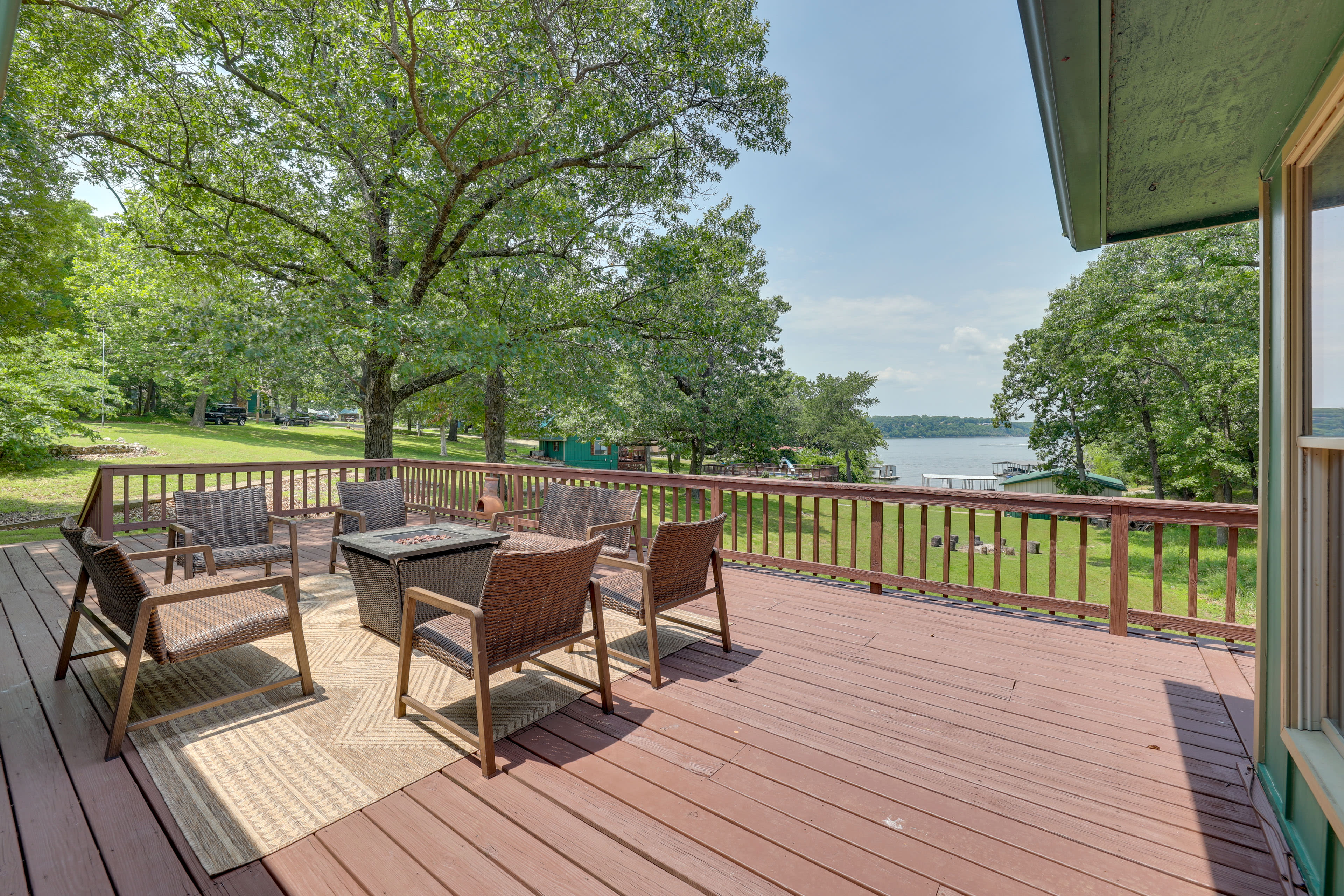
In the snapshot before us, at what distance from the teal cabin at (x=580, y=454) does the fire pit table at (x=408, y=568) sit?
64.6 feet

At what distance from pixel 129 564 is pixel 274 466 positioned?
5134 millimetres

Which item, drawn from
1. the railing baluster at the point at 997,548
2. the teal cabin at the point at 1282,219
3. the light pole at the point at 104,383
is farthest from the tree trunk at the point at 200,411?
the teal cabin at the point at 1282,219

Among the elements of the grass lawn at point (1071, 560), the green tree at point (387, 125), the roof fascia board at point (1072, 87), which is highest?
the green tree at point (387, 125)

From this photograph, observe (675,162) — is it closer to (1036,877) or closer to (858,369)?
(1036,877)

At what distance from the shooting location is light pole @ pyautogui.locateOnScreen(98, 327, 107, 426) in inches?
504

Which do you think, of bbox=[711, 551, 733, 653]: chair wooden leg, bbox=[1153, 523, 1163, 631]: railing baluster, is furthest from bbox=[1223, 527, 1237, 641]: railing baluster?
bbox=[711, 551, 733, 653]: chair wooden leg

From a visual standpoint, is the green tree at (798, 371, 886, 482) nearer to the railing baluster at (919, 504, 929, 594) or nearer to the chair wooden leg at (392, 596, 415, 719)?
the railing baluster at (919, 504, 929, 594)

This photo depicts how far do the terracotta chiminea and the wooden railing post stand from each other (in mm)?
5045

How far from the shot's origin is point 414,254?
28.0 ft

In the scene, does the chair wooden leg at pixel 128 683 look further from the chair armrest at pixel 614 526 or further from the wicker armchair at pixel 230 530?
the chair armrest at pixel 614 526

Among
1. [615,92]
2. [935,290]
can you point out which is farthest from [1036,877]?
[935,290]

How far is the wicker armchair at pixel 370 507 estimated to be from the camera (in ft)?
14.8

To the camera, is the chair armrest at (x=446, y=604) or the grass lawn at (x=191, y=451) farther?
the grass lawn at (x=191, y=451)

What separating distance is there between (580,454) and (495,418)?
14.3 m
